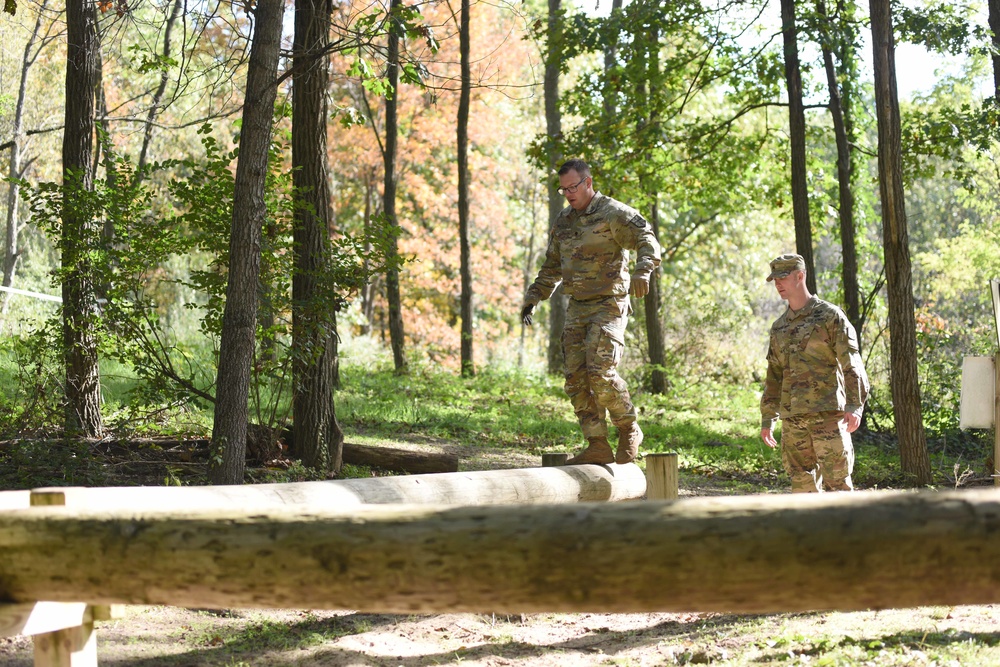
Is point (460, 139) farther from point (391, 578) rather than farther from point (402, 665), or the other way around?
point (391, 578)

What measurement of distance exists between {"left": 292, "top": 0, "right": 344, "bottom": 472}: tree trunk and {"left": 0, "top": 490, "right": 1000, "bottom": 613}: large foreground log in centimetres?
578

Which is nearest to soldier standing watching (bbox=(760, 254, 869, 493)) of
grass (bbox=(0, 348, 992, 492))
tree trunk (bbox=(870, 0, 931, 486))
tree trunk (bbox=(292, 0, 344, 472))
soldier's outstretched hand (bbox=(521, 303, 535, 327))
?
soldier's outstretched hand (bbox=(521, 303, 535, 327))

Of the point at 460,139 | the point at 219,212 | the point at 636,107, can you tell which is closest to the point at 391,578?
the point at 219,212

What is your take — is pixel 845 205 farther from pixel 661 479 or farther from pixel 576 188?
pixel 661 479

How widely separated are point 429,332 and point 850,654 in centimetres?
2643

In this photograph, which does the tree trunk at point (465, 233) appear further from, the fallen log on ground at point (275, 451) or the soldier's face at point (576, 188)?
the soldier's face at point (576, 188)

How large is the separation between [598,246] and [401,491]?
3.10 meters

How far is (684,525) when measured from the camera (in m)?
2.67

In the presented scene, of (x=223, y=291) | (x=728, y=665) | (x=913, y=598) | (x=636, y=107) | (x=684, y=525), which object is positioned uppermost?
(x=636, y=107)

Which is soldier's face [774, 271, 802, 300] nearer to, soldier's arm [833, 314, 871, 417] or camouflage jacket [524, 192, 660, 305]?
soldier's arm [833, 314, 871, 417]

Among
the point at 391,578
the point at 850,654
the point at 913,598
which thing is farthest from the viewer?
the point at 850,654

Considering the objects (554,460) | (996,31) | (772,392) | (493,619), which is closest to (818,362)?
(772,392)

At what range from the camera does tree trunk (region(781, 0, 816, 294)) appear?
45.1 feet

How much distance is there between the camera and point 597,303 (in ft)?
25.4
